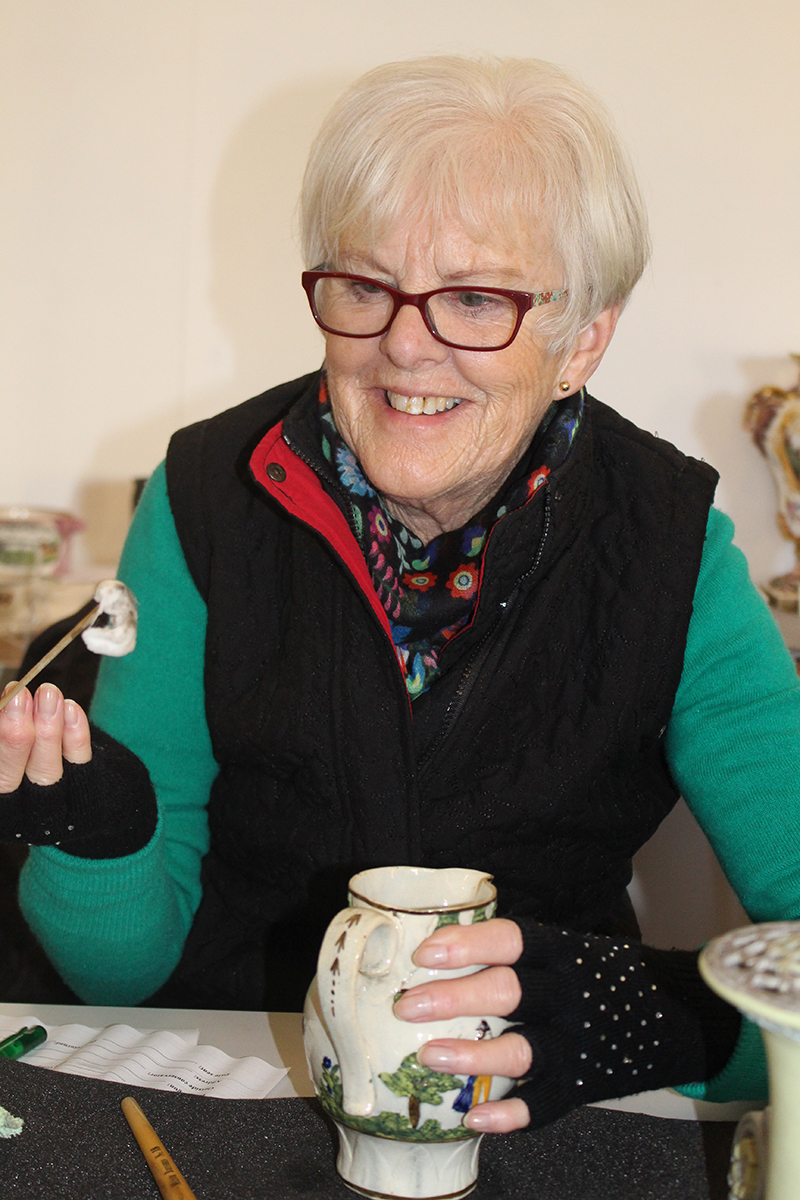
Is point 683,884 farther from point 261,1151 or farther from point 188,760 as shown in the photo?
point 261,1151

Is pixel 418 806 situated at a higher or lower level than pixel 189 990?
higher

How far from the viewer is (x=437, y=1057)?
23.8 inches

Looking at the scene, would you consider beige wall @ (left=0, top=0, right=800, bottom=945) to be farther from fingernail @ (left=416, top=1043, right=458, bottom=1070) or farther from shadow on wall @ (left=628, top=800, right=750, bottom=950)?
fingernail @ (left=416, top=1043, right=458, bottom=1070)

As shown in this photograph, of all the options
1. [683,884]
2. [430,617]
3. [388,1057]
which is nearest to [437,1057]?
[388,1057]

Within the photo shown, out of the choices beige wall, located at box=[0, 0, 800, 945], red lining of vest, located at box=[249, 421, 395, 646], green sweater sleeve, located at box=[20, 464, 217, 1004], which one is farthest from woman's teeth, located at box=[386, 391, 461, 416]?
beige wall, located at box=[0, 0, 800, 945]

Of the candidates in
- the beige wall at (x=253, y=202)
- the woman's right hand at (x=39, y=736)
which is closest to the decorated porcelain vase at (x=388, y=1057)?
the woman's right hand at (x=39, y=736)

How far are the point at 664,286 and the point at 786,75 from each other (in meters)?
0.53

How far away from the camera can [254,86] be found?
271 cm

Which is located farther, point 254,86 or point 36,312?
point 36,312

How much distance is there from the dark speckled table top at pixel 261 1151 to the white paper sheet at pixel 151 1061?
3 centimetres

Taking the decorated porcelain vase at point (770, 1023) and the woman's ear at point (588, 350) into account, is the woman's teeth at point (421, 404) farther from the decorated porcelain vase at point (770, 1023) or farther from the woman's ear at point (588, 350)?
the decorated porcelain vase at point (770, 1023)

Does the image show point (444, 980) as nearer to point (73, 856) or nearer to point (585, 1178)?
point (585, 1178)

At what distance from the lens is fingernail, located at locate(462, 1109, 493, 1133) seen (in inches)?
24.6

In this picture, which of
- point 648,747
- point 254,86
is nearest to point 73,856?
point 648,747
